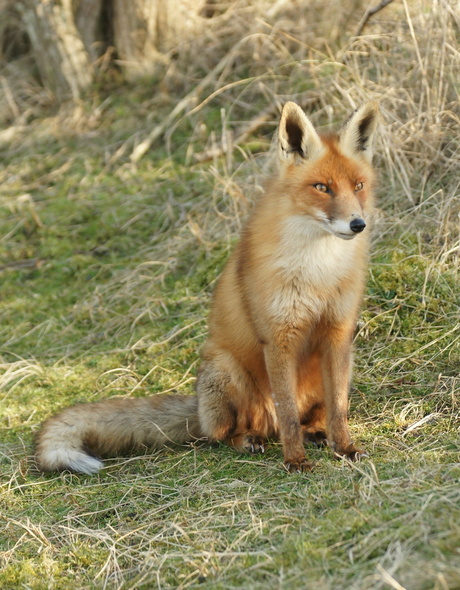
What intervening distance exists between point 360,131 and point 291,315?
1067mm

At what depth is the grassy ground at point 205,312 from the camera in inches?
119

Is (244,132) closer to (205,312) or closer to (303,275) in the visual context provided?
(205,312)

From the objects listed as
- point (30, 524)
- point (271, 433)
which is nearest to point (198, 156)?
point (271, 433)

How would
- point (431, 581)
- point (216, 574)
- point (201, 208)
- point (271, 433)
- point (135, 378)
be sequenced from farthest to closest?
point (201, 208)
point (135, 378)
point (271, 433)
point (216, 574)
point (431, 581)

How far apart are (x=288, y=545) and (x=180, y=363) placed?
8.73 feet

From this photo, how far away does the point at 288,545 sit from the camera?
9.64 ft

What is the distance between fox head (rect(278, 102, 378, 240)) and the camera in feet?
11.9

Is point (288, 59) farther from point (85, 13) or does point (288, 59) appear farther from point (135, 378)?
point (135, 378)

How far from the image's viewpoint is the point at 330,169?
3.74 metres

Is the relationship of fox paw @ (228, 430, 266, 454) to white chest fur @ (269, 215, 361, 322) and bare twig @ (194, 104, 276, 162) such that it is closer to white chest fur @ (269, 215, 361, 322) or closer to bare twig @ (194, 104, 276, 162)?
white chest fur @ (269, 215, 361, 322)

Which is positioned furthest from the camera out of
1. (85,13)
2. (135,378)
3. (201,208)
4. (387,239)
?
(85,13)

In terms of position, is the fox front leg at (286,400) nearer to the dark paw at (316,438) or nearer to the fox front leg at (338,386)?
the fox front leg at (338,386)

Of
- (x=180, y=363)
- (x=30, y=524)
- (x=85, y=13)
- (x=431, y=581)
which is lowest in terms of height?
(x=180, y=363)

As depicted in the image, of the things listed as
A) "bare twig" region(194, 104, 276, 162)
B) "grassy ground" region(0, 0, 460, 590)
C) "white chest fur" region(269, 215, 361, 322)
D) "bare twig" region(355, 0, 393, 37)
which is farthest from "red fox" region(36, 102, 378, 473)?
"bare twig" region(194, 104, 276, 162)
